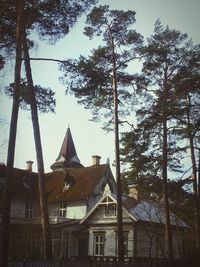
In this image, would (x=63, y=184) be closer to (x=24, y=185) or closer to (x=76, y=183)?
(x=76, y=183)

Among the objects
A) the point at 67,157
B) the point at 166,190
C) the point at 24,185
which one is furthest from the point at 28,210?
the point at 166,190

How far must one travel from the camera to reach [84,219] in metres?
36.3

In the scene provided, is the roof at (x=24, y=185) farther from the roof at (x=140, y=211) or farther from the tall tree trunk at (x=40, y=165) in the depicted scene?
the tall tree trunk at (x=40, y=165)

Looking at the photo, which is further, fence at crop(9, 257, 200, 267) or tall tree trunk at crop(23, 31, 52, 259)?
tall tree trunk at crop(23, 31, 52, 259)

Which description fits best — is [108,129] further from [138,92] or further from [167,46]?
[167,46]

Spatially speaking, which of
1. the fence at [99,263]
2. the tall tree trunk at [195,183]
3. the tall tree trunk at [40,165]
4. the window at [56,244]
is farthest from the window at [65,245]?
the tall tree trunk at [40,165]

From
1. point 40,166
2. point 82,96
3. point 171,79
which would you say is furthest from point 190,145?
point 40,166

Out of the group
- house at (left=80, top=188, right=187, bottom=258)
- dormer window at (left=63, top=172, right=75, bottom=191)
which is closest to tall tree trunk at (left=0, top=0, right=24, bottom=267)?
house at (left=80, top=188, right=187, bottom=258)

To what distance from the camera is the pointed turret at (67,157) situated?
209 ft

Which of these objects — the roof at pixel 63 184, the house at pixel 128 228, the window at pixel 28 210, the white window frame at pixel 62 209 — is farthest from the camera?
the window at pixel 28 210

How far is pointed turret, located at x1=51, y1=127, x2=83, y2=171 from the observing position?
63.6 metres

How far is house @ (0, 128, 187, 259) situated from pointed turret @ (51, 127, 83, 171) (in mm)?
14359

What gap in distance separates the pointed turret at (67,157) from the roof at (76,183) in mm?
15279

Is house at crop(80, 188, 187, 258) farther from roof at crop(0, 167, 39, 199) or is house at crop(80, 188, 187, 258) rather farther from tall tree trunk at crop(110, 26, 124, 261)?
tall tree trunk at crop(110, 26, 124, 261)
